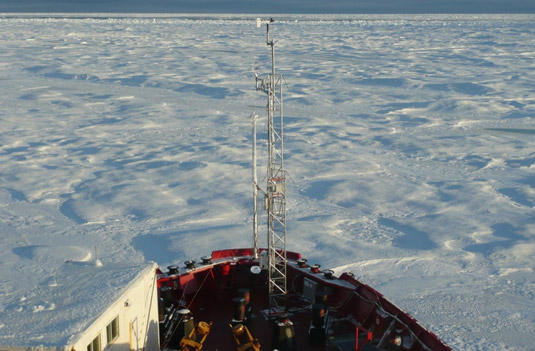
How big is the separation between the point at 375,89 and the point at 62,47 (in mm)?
23130

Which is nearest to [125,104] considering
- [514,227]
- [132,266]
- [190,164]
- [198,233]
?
[190,164]

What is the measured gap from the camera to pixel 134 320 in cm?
652

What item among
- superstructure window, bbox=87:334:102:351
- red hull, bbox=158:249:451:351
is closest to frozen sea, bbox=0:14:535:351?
superstructure window, bbox=87:334:102:351

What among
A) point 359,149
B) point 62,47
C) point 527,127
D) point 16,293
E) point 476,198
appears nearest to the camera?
point 16,293

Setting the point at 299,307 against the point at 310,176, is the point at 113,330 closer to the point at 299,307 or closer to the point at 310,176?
the point at 299,307

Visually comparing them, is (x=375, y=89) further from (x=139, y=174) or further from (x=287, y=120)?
A: (x=139, y=174)

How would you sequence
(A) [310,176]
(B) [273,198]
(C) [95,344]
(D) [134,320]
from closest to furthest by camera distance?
(C) [95,344] < (D) [134,320] < (B) [273,198] < (A) [310,176]

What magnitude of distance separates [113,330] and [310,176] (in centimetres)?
1104

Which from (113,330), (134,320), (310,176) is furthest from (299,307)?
(310,176)

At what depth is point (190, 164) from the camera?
1766cm

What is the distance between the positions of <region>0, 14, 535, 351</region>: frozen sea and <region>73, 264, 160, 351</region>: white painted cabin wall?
39 cm

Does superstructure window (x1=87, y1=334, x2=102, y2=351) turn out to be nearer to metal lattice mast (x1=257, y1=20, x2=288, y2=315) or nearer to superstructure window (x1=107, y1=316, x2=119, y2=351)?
superstructure window (x1=107, y1=316, x2=119, y2=351)

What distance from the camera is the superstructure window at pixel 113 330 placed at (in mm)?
5977

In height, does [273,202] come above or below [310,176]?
above
